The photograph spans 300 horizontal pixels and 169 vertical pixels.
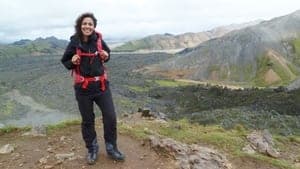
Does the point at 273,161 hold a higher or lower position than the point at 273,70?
higher

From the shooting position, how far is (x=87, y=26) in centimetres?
725

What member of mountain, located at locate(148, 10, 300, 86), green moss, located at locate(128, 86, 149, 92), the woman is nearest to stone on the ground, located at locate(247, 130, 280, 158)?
the woman

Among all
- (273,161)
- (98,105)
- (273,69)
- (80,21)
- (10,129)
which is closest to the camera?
(80,21)

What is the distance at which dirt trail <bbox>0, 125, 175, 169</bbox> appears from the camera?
805cm

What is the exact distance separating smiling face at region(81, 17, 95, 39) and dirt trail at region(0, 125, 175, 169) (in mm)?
2095

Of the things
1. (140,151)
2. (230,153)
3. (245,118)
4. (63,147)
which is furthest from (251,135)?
(245,118)

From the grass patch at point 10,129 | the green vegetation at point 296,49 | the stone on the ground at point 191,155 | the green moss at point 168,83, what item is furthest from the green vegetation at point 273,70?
the stone on the ground at point 191,155

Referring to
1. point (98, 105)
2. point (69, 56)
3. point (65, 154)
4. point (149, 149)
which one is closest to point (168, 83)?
point (149, 149)

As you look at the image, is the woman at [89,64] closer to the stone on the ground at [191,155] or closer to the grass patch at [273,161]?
the stone on the ground at [191,155]

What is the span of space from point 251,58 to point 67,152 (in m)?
74.5

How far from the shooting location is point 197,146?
9273mm

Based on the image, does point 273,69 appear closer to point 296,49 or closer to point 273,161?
point 296,49

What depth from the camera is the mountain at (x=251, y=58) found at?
7331 cm

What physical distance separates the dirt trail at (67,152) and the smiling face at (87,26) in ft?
6.87
